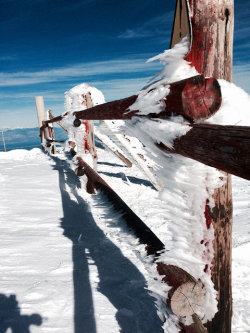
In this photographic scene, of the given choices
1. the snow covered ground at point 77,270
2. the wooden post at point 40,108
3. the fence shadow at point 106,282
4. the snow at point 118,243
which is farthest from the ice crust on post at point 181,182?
the wooden post at point 40,108

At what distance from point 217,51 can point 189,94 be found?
26cm

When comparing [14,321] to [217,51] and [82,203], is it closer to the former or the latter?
[217,51]

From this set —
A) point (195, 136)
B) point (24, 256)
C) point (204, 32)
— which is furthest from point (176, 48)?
point (24, 256)

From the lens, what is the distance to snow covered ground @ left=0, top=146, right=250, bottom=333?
1.27m

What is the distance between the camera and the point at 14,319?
4.06 feet

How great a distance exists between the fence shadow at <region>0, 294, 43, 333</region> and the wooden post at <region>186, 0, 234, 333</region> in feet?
3.18

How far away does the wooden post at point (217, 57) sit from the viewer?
0.74 metres

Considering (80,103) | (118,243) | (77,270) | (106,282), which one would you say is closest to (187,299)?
(106,282)

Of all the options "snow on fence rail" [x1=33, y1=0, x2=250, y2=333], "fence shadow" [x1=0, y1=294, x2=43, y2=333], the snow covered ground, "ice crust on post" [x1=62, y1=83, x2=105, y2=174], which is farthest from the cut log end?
"ice crust on post" [x1=62, y1=83, x2=105, y2=174]

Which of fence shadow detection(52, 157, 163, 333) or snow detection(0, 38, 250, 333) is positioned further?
fence shadow detection(52, 157, 163, 333)

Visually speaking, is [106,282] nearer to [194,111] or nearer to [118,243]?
[118,243]

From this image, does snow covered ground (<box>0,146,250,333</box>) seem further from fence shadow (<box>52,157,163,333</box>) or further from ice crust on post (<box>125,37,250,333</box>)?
ice crust on post (<box>125,37,250,333</box>)

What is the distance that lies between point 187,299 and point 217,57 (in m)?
0.80

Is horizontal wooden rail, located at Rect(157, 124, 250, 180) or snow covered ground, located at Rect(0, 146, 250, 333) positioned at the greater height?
horizontal wooden rail, located at Rect(157, 124, 250, 180)
